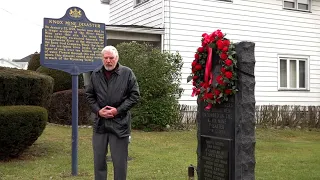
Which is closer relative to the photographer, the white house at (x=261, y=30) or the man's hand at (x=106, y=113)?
the man's hand at (x=106, y=113)

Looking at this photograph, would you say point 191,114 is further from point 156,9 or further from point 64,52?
point 64,52

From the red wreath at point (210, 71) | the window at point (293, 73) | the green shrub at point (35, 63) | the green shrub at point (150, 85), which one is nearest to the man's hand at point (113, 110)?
the red wreath at point (210, 71)

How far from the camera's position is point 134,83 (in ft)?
18.0

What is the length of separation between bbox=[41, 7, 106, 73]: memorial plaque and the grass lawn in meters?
1.99

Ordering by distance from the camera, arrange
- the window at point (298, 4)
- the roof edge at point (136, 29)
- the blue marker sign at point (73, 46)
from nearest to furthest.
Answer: the blue marker sign at point (73, 46) < the roof edge at point (136, 29) < the window at point (298, 4)

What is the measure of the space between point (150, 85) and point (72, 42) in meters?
6.32

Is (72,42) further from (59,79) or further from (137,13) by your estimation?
(137,13)

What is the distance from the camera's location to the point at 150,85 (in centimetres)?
1371

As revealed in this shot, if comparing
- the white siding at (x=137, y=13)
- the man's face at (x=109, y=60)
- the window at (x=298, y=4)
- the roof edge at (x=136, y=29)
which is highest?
the window at (x=298, y=4)

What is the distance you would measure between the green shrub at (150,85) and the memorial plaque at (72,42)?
5.89 meters

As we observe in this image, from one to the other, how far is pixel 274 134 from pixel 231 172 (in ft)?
32.4

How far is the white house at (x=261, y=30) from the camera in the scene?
16.0m

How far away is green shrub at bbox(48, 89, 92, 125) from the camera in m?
14.2

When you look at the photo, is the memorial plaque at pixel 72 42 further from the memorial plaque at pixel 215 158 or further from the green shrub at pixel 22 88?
the memorial plaque at pixel 215 158
